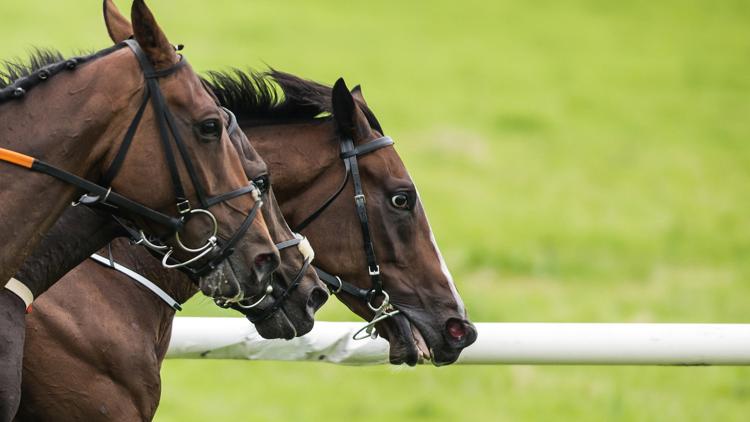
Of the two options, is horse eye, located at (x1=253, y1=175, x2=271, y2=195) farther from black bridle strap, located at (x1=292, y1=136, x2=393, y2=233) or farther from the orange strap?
the orange strap

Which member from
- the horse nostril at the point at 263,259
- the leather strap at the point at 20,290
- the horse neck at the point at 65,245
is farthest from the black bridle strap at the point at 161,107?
the leather strap at the point at 20,290

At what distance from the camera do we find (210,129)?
396cm

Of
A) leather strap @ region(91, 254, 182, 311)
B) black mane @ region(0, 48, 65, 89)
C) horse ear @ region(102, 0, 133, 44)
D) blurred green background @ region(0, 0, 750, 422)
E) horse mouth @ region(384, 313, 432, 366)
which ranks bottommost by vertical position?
blurred green background @ region(0, 0, 750, 422)

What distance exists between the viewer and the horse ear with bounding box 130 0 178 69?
388cm

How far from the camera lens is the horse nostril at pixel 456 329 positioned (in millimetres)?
5105

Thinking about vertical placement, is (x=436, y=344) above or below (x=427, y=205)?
above

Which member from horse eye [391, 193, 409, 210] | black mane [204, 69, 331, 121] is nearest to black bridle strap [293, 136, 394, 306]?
horse eye [391, 193, 409, 210]

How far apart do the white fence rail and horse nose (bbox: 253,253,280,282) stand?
1643 millimetres

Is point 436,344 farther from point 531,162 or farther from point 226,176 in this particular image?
point 531,162

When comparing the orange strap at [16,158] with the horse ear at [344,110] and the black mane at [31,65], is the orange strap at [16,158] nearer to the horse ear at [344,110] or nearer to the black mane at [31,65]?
the black mane at [31,65]

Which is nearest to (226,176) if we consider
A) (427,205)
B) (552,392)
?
(552,392)

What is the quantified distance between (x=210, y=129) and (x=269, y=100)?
55.9 inches

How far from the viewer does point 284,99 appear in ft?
17.8

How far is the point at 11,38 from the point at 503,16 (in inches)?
350
